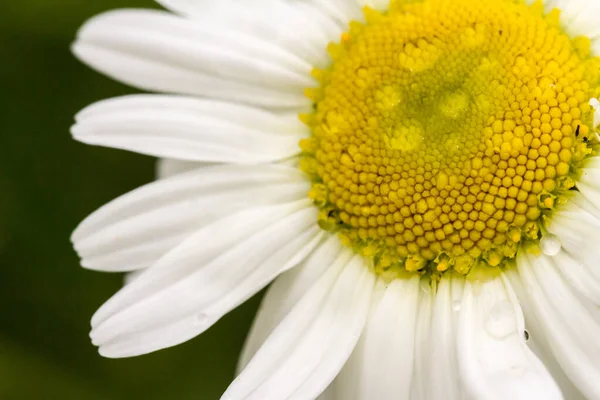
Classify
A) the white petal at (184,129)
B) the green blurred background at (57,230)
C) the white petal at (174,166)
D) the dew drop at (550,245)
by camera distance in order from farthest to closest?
the green blurred background at (57,230)
the white petal at (174,166)
the white petal at (184,129)
the dew drop at (550,245)

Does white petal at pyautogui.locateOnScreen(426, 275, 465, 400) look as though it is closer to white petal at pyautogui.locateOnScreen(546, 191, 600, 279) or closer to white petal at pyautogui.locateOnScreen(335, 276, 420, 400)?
white petal at pyautogui.locateOnScreen(335, 276, 420, 400)

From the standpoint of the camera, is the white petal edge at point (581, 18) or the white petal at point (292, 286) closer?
the white petal edge at point (581, 18)

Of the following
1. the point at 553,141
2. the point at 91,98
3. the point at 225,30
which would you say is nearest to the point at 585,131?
the point at 553,141

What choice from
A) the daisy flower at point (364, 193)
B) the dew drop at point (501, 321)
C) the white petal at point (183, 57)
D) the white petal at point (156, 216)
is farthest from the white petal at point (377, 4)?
the dew drop at point (501, 321)

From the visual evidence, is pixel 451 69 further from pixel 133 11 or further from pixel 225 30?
pixel 133 11

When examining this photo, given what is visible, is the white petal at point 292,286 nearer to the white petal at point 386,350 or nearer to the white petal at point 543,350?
the white petal at point 386,350

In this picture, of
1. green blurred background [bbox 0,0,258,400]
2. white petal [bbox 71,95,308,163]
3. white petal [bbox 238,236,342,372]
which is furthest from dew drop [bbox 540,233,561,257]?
green blurred background [bbox 0,0,258,400]
